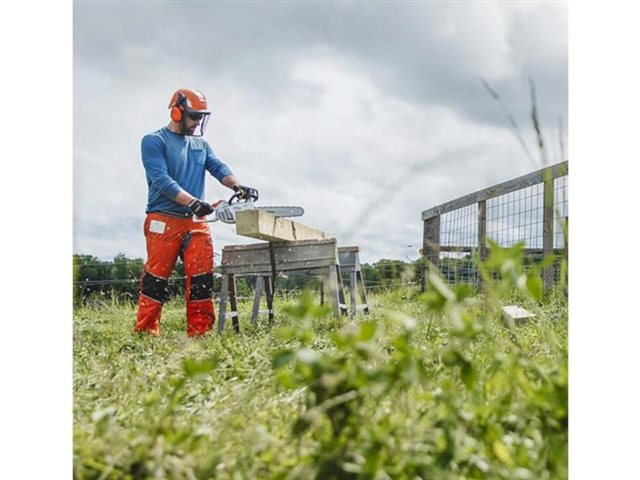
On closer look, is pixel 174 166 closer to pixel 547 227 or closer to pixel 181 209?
pixel 181 209

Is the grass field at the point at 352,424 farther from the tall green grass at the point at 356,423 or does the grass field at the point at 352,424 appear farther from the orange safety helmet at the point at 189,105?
the orange safety helmet at the point at 189,105

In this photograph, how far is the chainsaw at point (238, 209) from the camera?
267cm

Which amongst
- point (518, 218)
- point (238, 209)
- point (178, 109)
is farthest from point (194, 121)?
point (518, 218)

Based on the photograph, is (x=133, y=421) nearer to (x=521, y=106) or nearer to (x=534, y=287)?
(x=534, y=287)

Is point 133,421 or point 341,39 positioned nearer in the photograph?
point 133,421

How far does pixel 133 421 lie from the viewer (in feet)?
4.54

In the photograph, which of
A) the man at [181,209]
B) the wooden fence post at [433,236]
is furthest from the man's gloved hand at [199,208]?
the wooden fence post at [433,236]

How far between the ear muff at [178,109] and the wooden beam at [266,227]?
748mm

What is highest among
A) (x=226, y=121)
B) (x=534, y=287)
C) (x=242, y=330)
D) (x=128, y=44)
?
(x=128, y=44)

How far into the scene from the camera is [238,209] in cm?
278

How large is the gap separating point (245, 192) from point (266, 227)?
0.56 meters

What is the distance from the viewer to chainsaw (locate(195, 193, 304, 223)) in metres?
2.67
